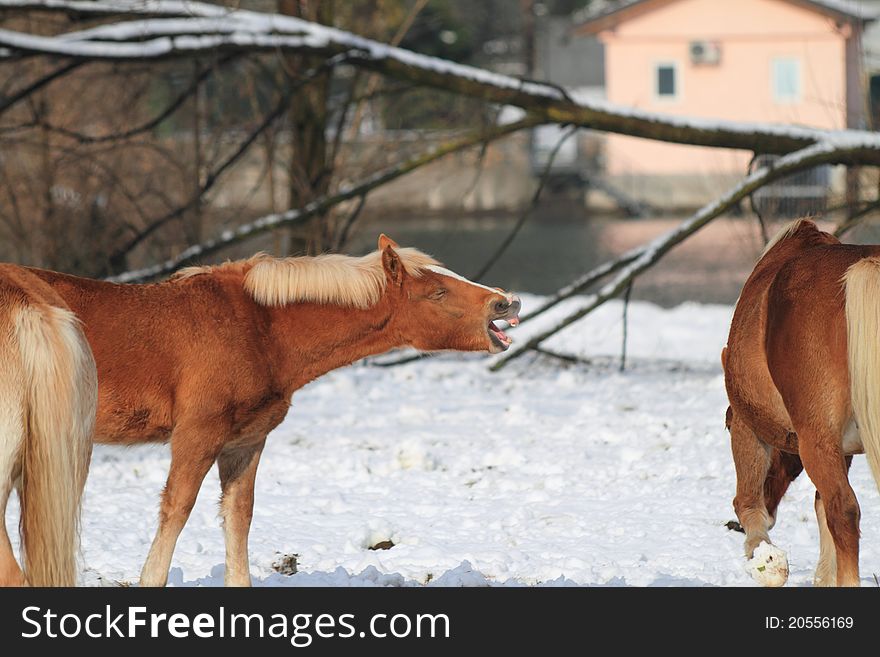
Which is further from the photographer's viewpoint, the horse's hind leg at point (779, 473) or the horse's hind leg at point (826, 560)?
the horse's hind leg at point (779, 473)

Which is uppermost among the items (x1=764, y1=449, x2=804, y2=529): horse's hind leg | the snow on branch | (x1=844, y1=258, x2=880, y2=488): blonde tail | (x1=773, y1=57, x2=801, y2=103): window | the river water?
(x1=773, y1=57, x2=801, y2=103): window

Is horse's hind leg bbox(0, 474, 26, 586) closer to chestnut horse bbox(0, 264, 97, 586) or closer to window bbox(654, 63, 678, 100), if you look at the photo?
chestnut horse bbox(0, 264, 97, 586)

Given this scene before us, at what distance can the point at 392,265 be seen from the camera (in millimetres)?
5160

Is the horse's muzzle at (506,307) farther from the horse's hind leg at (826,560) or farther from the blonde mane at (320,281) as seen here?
the horse's hind leg at (826,560)

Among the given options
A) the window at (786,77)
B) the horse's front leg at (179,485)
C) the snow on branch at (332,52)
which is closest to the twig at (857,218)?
the snow on branch at (332,52)

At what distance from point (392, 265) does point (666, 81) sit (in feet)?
141

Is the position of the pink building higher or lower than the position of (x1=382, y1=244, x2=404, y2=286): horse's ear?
higher

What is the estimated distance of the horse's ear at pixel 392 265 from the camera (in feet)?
16.9

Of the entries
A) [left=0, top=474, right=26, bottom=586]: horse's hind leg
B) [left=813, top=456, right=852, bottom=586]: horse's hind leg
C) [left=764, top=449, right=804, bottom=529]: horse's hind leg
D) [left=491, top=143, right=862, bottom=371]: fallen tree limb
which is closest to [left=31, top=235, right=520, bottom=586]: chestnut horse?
[left=0, top=474, right=26, bottom=586]: horse's hind leg

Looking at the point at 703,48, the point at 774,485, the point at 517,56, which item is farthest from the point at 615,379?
the point at 517,56

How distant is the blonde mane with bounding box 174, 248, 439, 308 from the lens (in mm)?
5141

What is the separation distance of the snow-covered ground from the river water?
3.39m

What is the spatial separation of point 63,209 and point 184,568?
8941 millimetres

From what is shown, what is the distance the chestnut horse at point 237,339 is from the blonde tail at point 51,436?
60cm
